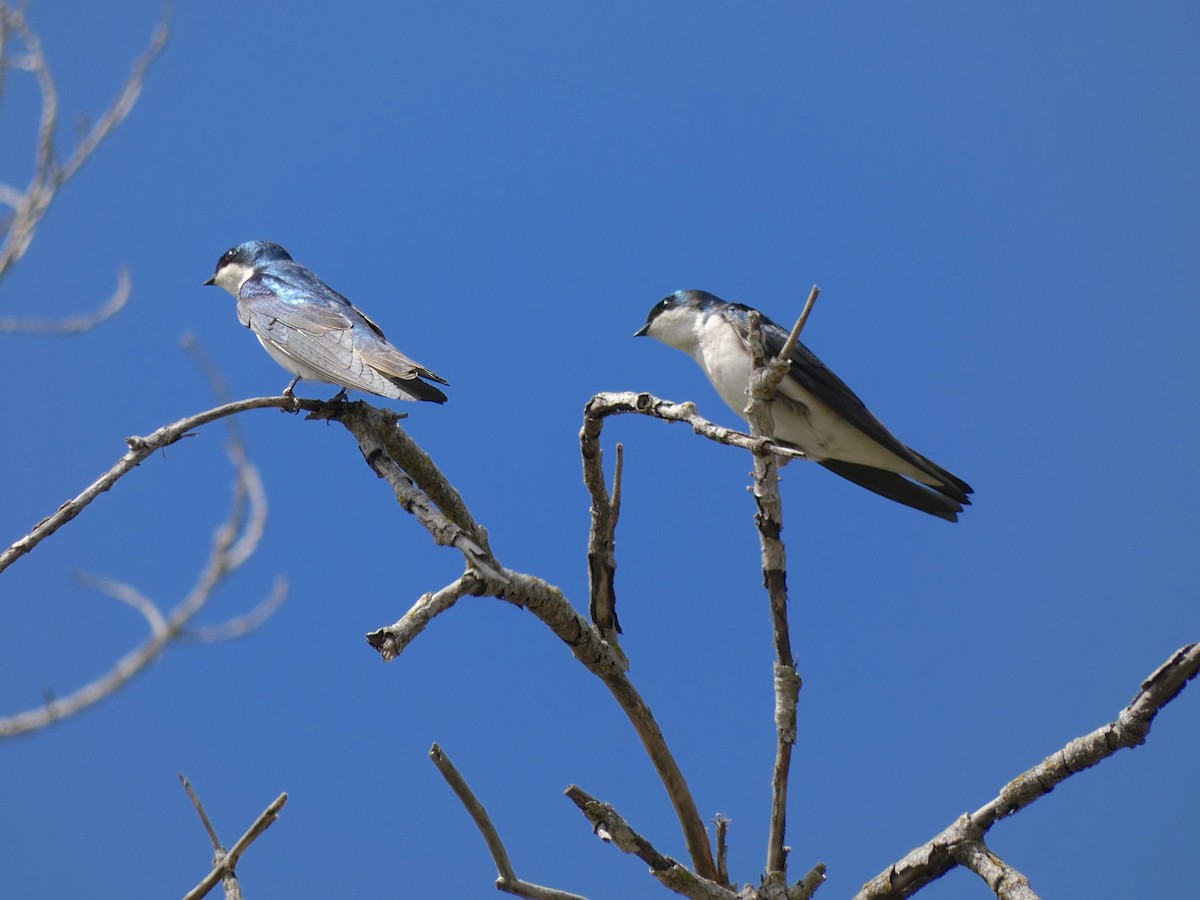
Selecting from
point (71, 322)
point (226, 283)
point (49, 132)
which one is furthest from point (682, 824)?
point (226, 283)

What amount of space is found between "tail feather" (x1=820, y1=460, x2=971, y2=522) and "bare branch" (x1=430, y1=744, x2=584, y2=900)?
2.17 meters

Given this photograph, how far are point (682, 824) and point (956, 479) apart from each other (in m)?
1.82

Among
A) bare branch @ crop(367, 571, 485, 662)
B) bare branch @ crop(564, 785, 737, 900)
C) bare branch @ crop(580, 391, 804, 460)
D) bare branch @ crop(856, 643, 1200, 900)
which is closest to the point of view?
bare branch @ crop(367, 571, 485, 662)

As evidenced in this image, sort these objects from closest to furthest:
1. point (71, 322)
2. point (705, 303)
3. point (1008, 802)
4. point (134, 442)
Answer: point (134, 442), point (1008, 802), point (71, 322), point (705, 303)

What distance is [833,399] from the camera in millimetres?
4324

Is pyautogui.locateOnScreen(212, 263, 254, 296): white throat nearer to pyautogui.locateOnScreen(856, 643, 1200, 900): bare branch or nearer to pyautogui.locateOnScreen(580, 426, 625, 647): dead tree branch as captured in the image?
pyautogui.locateOnScreen(580, 426, 625, 647): dead tree branch

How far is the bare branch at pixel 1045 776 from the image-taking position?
2.37 metres

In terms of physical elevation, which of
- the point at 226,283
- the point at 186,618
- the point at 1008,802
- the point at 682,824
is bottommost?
the point at 1008,802

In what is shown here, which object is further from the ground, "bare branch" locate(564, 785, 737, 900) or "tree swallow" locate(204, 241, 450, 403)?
"tree swallow" locate(204, 241, 450, 403)

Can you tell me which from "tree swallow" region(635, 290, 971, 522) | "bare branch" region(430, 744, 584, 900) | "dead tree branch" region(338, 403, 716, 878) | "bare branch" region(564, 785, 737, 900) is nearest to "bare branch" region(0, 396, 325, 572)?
"dead tree branch" region(338, 403, 716, 878)

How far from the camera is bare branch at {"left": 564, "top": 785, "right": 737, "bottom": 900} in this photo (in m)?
2.80

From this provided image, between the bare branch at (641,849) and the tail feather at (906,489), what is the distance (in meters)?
1.97

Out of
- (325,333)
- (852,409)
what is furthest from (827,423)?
(325,333)

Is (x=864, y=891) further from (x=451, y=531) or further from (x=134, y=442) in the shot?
(x=134, y=442)
